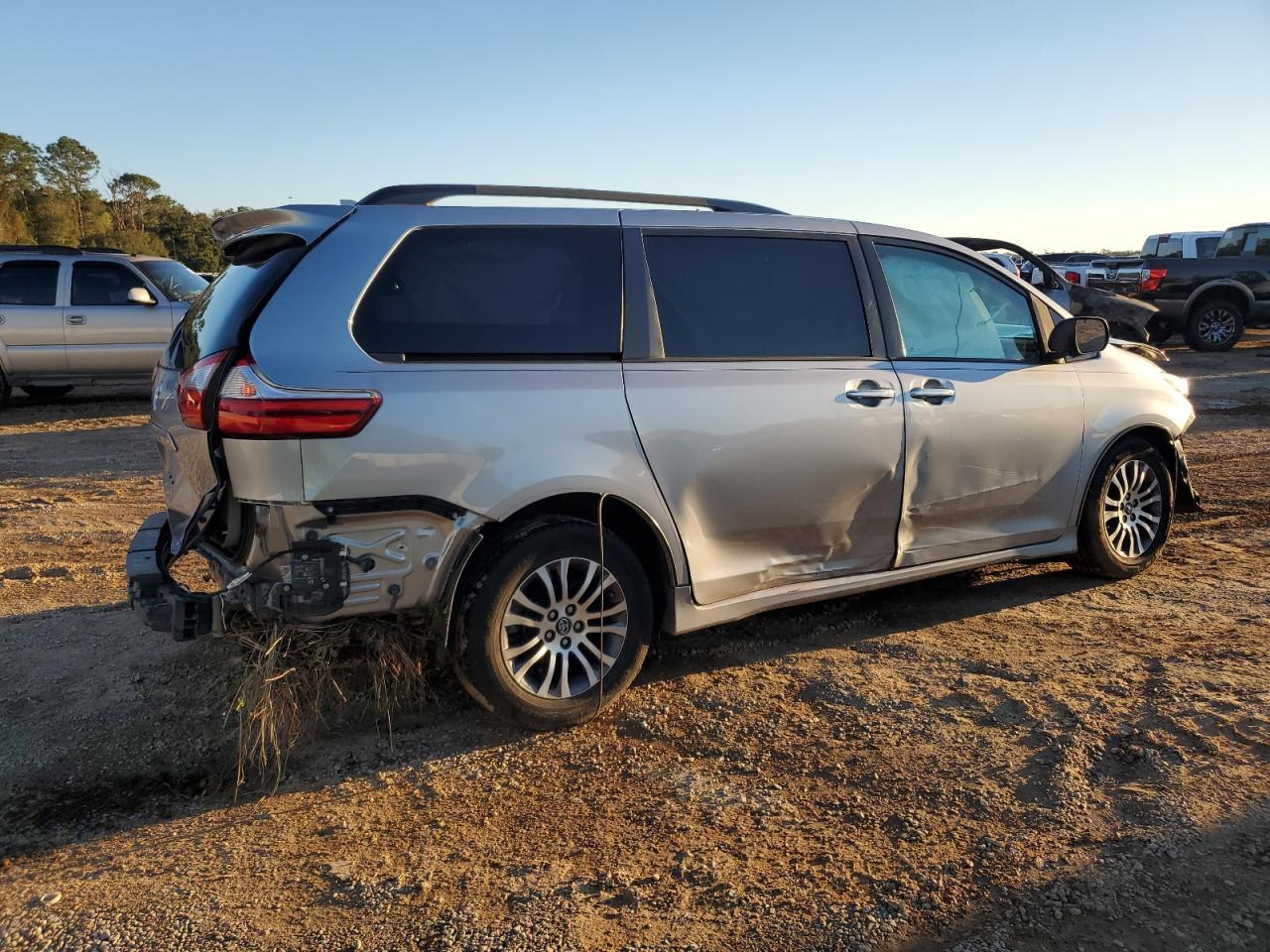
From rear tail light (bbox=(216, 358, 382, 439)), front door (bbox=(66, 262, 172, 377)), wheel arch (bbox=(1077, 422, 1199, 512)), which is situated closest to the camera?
rear tail light (bbox=(216, 358, 382, 439))

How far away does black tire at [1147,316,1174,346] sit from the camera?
17.4 meters

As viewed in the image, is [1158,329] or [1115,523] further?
[1158,329]

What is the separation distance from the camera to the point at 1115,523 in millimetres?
5207

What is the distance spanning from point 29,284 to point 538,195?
34.9ft

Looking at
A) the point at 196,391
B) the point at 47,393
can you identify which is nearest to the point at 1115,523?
the point at 196,391

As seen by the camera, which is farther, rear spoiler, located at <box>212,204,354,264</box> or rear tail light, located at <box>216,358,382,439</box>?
rear spoiler, located at <box>212,204,354,264</box>

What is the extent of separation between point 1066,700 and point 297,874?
111 inches

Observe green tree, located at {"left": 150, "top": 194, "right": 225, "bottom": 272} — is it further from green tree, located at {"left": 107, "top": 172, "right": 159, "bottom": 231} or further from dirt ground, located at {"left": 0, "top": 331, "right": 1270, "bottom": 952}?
dirt ground, located at {"left": 0, "top": 331, "right": 1270, "bottom": 952}

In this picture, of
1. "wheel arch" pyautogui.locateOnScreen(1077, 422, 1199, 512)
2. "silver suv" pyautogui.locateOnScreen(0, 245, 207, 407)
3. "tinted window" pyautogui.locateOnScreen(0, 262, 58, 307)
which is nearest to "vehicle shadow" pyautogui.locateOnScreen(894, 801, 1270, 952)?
"wheel arch" pyautogui.locateOnScreen(1077, 422, 1199, 512)

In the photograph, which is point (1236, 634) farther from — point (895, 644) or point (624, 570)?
point (624, 570)

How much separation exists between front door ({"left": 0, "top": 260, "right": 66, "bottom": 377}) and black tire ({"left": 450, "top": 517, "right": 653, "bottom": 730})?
10.8 meters

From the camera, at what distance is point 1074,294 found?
49.9ft

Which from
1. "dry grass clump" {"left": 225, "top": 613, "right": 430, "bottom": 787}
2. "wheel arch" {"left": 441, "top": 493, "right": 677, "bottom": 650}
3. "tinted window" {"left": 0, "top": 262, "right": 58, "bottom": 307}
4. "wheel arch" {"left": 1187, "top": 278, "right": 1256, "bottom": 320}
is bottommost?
"dry grass clump" {"left": 225, "top": 613, "right": 430, "bottom": 787}

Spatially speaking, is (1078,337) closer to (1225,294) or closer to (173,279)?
(173,279)
